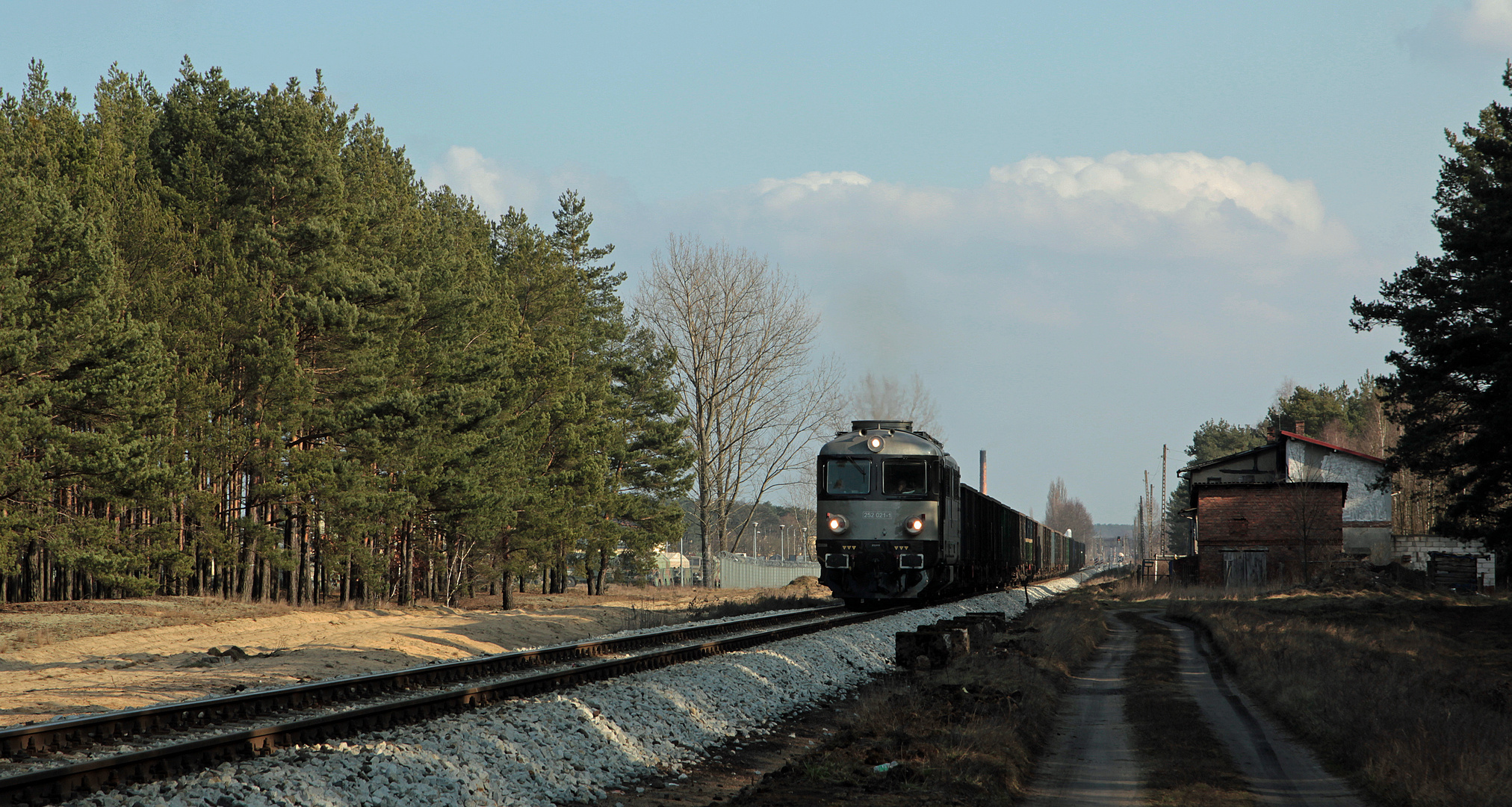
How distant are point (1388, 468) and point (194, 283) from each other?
32062 mm

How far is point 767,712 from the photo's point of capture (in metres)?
13.8

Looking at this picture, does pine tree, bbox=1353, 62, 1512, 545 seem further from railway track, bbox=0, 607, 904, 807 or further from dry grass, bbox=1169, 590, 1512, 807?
railway track, bbox=0, 607, 904, 807

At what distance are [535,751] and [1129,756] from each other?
601 cm

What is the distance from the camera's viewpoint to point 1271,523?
50.8 m

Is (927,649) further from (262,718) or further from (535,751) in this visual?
(262,718)

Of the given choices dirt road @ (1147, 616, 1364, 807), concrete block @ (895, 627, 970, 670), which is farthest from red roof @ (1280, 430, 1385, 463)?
concrete block @ (895, 627, 970, 670)

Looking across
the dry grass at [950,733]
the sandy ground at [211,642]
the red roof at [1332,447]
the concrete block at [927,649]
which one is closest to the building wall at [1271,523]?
the red roof at [1332,447]

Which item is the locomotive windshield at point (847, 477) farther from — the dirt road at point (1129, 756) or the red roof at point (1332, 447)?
the red roof at point (1332, 447)

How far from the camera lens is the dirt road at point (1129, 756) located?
9.63m

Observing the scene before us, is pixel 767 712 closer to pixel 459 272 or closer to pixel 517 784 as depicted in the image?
pixel 517 784

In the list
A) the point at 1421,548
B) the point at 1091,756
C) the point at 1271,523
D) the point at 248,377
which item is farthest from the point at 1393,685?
the point at 1421,548

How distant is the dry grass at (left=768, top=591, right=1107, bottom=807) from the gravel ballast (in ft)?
4.30

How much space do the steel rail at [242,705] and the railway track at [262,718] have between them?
11mm

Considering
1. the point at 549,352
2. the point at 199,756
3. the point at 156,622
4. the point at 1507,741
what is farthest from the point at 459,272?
the point at 1507,741
